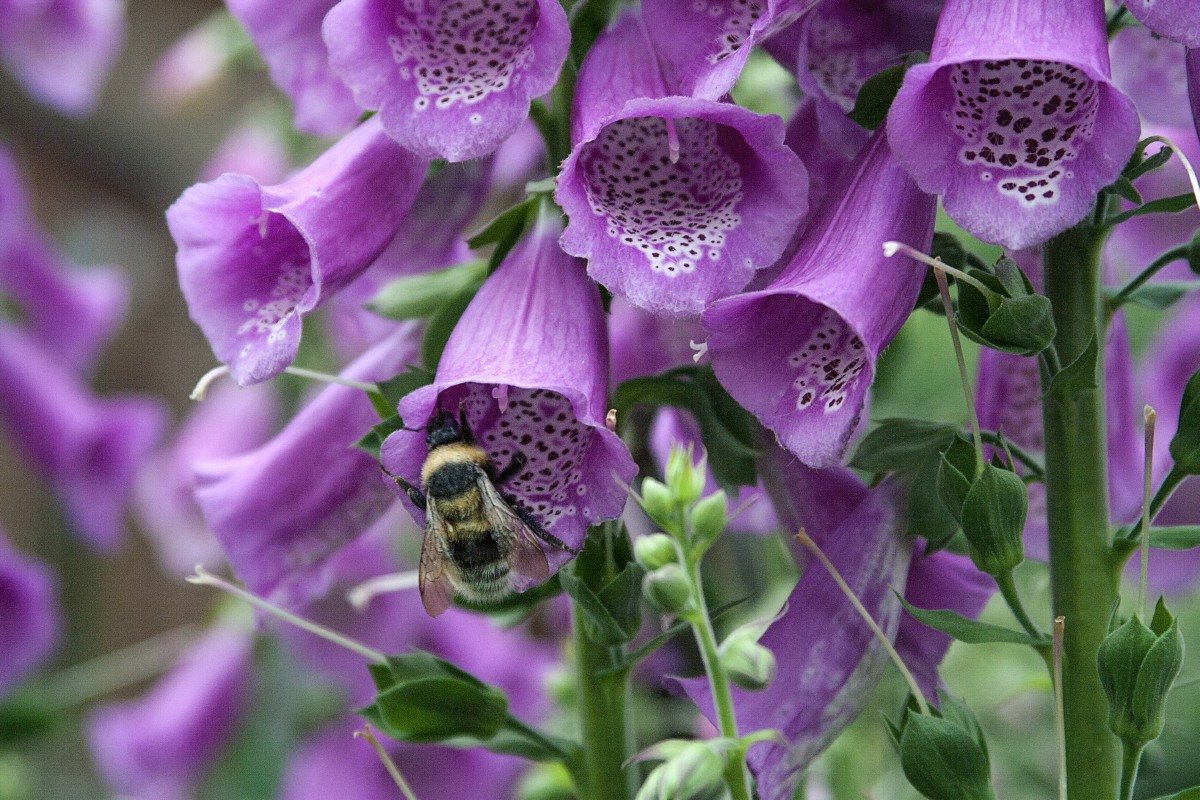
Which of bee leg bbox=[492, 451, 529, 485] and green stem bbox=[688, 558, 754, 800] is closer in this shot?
green stem bbox=[688, 558, 754, 800]

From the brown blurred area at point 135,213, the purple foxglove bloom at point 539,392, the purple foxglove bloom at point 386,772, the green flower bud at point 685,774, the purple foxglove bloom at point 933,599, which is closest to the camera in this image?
the green flower bud at point 685,774

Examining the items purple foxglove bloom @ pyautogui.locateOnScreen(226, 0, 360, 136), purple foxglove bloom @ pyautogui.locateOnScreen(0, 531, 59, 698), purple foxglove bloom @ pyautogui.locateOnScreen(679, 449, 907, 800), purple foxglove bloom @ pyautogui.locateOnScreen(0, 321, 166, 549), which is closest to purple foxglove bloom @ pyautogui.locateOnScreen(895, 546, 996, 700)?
purple foxglove bloom @ pyautogui.locateOnScreen(679, 449, 907, 800)

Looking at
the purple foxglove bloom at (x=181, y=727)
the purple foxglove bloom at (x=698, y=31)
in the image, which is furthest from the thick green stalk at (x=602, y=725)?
the purple foxglove bloom at (x=181, y=727)

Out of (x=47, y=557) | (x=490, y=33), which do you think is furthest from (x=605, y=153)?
(x=47, y=557)

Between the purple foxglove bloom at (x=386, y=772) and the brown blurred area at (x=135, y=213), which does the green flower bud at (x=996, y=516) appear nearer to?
the purple foxglove bloom at (x=386, y=772)

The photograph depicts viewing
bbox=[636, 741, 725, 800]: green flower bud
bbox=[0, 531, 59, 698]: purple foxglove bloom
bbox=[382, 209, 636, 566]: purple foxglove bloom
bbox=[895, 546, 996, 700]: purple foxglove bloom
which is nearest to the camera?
bbox=[636, 741, 725, 800]: green flower bud

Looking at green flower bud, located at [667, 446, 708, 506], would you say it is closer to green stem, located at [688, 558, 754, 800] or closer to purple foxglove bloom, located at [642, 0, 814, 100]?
green stem, located at [688, 558, 754, 800]

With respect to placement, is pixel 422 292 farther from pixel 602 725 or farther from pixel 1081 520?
pixel 1081 520
